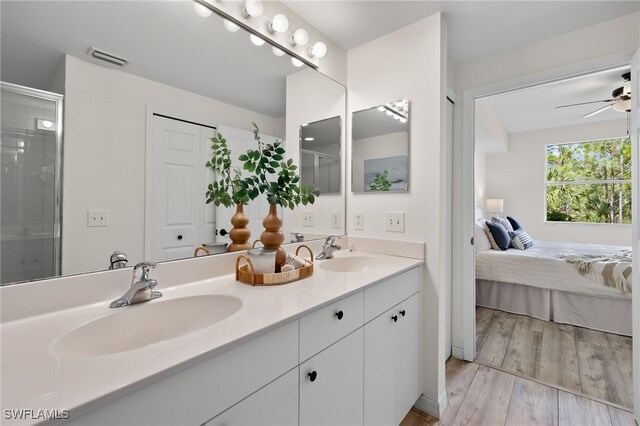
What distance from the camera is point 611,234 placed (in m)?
4.56

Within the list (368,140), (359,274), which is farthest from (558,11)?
(359,274)

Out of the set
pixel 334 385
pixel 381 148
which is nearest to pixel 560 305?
pixel 381 148

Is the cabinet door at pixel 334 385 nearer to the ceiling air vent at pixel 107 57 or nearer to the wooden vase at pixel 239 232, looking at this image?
the wooden vase at pixel 239 232

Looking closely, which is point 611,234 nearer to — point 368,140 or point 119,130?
point 368,140

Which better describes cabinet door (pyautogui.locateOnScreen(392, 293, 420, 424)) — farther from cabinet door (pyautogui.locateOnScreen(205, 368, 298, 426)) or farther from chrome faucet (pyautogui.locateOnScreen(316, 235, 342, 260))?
cabinet door (pyautogui.locateOnScreen(205, 368, 298, 426))

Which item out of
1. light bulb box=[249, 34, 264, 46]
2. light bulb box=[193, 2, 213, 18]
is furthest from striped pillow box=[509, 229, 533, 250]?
light bulb box=[193, 2, 213, 18]

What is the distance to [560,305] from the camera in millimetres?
2846

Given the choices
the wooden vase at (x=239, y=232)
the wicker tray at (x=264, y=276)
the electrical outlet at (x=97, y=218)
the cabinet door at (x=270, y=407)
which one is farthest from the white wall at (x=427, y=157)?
the electrical outlet at (x=97, y=218)

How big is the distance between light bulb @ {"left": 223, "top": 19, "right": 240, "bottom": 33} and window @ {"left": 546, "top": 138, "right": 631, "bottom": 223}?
5.89 m

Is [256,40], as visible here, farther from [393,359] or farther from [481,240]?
[481,240]

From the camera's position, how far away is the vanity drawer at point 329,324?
0.90 metres

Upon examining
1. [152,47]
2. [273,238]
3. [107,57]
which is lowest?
[273,238]

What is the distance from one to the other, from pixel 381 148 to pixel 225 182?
40.7 inches

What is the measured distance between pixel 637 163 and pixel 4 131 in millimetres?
2643
